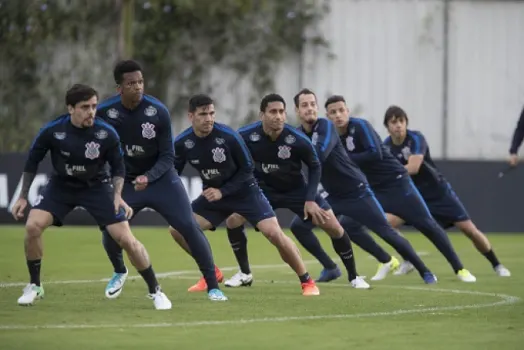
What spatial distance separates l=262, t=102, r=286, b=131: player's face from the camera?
49.5 feet

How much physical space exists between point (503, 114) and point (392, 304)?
2100 cm

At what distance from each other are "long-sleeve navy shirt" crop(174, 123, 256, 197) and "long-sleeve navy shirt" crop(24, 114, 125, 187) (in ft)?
5.72

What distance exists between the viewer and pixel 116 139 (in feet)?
42.9

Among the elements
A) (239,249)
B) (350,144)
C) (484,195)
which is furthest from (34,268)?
(484,195)

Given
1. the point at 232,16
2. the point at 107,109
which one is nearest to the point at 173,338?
the point at 107,109

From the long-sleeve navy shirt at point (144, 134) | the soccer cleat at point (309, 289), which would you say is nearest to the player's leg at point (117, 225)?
the long-sleeve navy shirt at point (144, 134)

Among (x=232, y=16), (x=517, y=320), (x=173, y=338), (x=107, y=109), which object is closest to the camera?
(x=173, y=338)

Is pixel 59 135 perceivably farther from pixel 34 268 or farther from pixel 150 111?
pixel 34 268

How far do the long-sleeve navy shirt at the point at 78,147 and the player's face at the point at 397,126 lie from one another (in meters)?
5.70

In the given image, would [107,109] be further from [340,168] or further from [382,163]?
[382,163]

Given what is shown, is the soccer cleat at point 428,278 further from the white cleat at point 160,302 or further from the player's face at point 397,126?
the white cleat at point 160,302

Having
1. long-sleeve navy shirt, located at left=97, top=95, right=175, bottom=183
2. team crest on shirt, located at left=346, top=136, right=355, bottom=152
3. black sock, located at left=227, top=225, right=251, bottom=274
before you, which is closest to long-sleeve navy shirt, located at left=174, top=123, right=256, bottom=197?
long-sleeve navy shirt, located at left=97, top=95, right=175, bottom=183

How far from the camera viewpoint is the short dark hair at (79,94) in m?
12.9

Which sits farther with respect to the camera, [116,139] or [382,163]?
[382,163]
